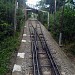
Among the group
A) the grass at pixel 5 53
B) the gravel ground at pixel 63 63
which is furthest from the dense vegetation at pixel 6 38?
the gravel ground at pixel 63 63

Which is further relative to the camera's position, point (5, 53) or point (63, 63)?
point (5, 53)

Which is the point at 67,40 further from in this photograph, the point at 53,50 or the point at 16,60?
the point at 16,60

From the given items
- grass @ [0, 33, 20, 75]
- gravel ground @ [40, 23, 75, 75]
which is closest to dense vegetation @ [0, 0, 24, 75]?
grass @ [0, 33, 20, 75]

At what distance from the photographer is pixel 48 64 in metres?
12.6

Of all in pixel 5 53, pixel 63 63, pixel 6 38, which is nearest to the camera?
pixel 63 63

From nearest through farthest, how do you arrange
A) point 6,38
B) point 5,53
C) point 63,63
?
1. point 63,63
2. point 5,53
3. point 6,38

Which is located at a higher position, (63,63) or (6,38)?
(6,38)

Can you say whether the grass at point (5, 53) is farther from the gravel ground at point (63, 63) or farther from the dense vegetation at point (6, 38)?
the gravel ground at point (63, 63)

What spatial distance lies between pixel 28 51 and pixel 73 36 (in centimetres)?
539

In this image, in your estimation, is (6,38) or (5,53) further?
(6,38)

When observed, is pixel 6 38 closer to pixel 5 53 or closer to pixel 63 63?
pixel 5 53

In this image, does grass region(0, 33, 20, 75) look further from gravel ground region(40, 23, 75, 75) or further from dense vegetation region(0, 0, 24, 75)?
gravel ground region(40, 23, 75, 75)

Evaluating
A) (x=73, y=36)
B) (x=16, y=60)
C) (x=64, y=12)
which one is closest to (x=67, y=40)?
(x=73, y=36)

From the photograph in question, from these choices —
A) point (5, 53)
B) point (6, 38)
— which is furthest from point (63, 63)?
point (6, 38)
